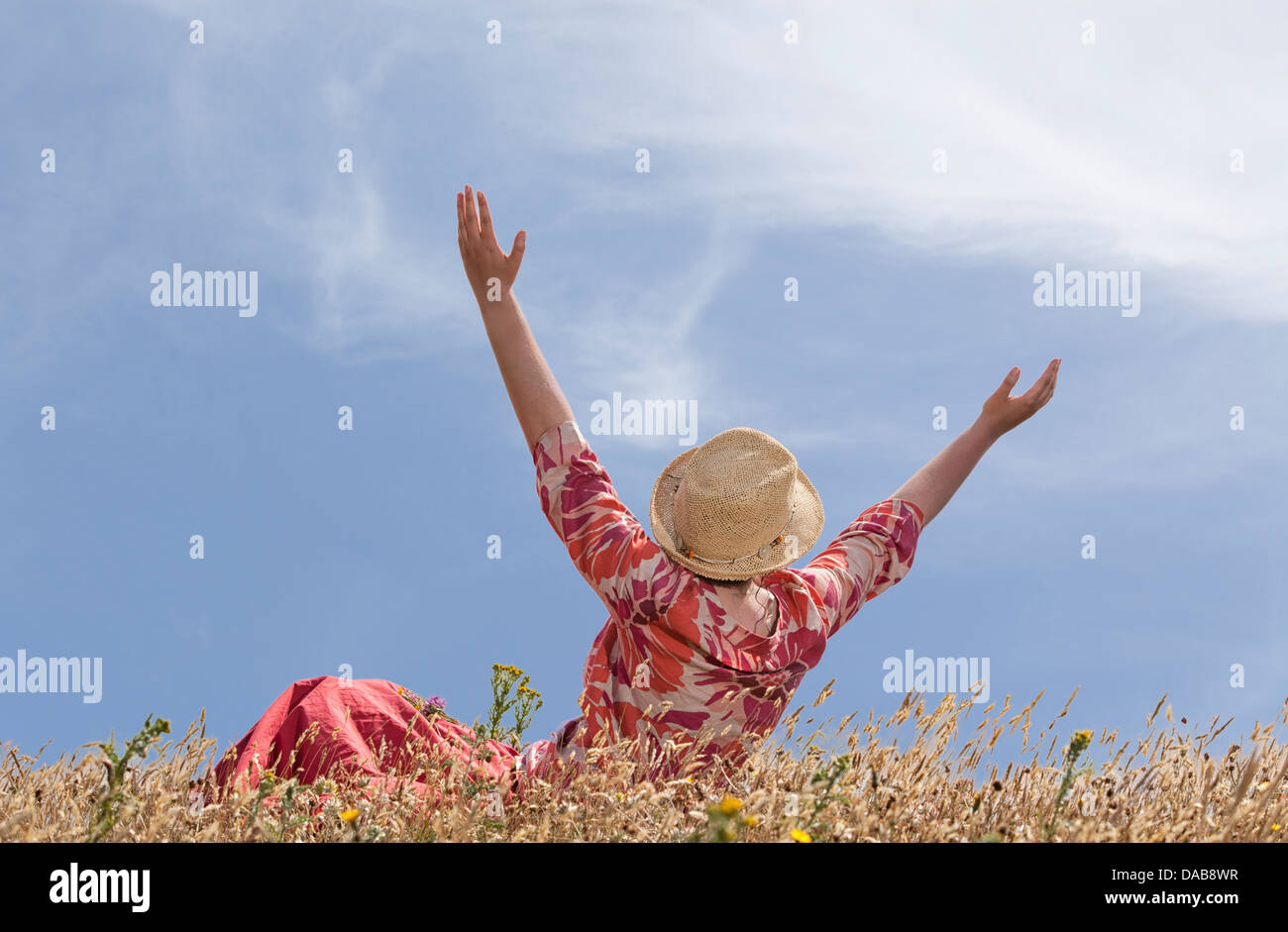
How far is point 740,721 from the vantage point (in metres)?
4.27

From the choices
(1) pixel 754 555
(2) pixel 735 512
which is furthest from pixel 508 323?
(1) pixel 754 555

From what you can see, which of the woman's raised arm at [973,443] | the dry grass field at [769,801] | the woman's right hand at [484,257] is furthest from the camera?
the woman's raised arm at [973,443]

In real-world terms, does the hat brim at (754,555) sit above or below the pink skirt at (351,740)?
above

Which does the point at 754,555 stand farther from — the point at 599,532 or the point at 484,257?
the point at 484,257

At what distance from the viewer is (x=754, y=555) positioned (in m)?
4.15

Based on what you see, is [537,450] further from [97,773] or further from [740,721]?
[97,773]

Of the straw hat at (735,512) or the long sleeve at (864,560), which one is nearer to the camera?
the straw hat at (735,512)

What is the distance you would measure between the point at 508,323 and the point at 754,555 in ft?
4.63

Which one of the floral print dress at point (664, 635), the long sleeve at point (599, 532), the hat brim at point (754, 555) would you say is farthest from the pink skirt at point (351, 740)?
the hat brim at point (754, 555)

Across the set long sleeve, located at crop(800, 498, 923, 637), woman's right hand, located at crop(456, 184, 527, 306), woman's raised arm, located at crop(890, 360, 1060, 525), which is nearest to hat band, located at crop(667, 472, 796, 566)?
long sleeve, located at crop(800, 498, 923, 637)

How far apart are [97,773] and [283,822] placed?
55.9 inches

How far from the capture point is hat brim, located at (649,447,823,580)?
161 inches

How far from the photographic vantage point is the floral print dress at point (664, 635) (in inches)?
158

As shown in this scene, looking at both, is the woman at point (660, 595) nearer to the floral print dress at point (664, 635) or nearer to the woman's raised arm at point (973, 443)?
the floral print dress at point (664, 635)
